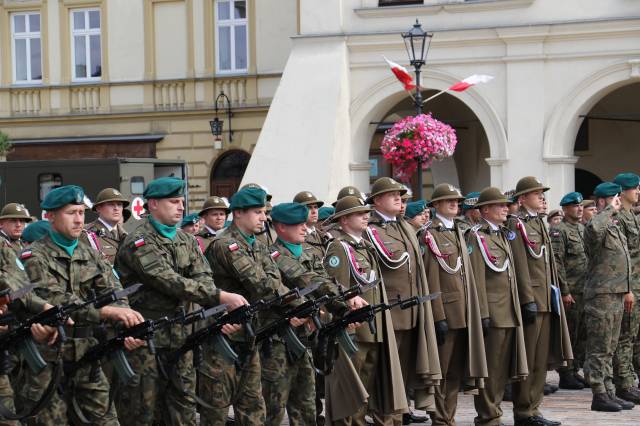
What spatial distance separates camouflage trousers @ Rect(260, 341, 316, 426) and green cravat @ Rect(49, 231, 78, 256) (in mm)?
1813

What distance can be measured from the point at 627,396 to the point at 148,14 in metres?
20.7

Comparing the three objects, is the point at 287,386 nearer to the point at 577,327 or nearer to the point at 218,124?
the point at 577,327

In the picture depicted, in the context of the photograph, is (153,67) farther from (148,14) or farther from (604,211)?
(604,211)

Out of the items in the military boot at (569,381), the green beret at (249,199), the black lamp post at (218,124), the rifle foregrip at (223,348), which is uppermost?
the black lamp post at (218,124)

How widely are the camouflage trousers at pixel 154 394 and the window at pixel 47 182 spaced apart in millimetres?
14413

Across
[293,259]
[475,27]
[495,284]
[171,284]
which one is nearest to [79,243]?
[171,284]

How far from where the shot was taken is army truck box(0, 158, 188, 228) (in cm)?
2228

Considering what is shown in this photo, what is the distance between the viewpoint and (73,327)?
8.20 m

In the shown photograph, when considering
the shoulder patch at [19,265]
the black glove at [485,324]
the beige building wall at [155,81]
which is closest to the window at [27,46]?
the beige building wall at [155,81]

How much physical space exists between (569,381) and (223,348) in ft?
23.1

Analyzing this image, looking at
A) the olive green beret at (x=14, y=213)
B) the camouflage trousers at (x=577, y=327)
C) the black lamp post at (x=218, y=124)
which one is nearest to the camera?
the olive green beret at (x=14, y=213)

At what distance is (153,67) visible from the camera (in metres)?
31.8

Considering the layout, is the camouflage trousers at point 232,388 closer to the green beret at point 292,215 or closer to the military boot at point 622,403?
the green beret at point 292,215

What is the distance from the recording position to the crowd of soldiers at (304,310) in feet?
26.7
